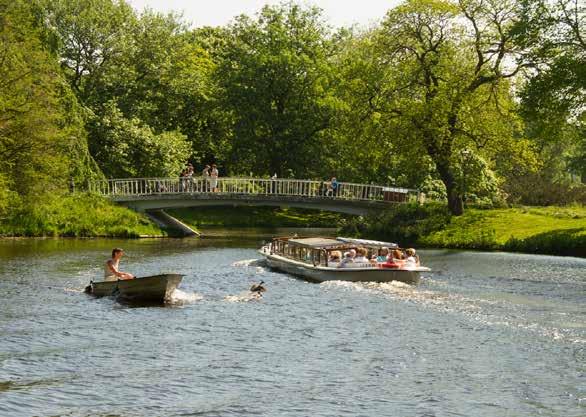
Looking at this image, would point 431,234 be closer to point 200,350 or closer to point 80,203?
point 80,203

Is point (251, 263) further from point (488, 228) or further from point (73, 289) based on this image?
point (488, 228)

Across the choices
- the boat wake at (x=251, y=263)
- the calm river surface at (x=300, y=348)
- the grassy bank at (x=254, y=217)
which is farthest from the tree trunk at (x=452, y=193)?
the calm river surface at (x=300, y=348)

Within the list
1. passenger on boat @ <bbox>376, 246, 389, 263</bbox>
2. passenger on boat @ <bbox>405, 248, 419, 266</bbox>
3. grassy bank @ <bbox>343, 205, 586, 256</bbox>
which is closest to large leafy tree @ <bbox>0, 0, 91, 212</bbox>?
passenger on boat @ <bbox>376, 246, 389, 263</bbox>

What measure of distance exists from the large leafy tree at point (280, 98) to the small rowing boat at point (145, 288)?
49.2 m

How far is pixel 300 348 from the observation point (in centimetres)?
2531

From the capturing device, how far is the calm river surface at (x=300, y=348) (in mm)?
19922

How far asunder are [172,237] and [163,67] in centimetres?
2163

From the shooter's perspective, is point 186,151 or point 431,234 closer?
point 431,234

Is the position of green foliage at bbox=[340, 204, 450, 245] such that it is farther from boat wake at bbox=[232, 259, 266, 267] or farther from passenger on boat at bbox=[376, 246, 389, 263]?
passenger on boat at bbox=[376, 246, 389, 263]

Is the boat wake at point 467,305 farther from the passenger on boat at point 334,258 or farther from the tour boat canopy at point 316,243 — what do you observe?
the tour boat canopy at point 316,243

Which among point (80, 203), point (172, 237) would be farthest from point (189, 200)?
point (80, 203)

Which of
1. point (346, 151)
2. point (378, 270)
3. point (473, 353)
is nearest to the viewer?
point (473, 353)

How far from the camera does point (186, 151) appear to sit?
80500 millimetres

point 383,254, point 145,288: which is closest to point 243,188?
point 383,254
